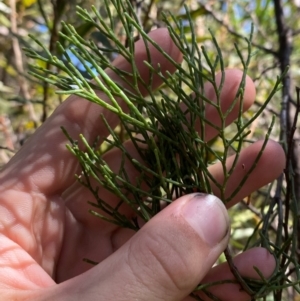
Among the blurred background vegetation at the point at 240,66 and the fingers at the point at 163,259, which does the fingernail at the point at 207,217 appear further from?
the blurred background vegetation at the point at 240,66

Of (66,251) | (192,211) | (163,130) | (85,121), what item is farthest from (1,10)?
(192,211)

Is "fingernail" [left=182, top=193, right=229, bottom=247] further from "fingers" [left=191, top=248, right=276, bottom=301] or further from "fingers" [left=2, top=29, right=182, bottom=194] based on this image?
"fingers" [left=2, top=29, right=182, bottom=194]

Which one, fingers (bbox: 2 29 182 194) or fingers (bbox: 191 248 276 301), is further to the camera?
fingers (bbox: 2 29 182 194)

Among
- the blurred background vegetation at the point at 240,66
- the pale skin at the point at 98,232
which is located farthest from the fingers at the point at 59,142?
the blurred background vegetation at the point at 240,66

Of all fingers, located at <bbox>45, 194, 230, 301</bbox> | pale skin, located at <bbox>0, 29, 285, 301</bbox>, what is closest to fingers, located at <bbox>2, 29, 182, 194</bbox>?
pale skin, located at <bbox>0, 29, 285, 301</bbox>

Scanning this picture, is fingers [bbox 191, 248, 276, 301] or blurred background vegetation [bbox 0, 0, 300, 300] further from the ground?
blurred background vegetation [bbox 0, 0, 300, 300]

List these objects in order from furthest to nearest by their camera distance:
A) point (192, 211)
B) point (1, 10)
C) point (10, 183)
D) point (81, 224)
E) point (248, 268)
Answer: point (1, 10)
point (81, 224)
point (10, 183)
point (248, 268)
point (192, 211)

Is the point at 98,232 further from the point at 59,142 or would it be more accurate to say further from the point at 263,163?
the point at 263,163

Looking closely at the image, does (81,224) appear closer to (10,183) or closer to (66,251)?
(66,251)
